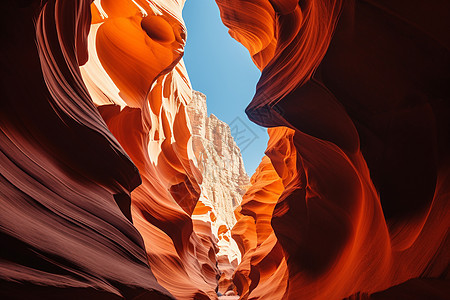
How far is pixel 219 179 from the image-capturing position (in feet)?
88.7

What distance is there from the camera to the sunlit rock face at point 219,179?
15.7 metres

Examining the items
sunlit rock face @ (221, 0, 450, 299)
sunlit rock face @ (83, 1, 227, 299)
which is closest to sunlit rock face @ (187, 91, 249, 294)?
sunlit rock face @ (83, 1, 227, 299)

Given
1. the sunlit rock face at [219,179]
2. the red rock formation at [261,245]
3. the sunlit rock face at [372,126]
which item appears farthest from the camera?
the sunlit rock face at [219,179]

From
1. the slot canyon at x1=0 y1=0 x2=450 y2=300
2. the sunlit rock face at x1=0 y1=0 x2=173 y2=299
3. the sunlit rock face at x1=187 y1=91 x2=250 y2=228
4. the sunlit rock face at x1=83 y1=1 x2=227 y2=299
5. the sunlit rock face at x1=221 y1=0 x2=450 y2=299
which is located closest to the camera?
the sunlit rock face at x1=0 y1=0 x2=173 y2=299

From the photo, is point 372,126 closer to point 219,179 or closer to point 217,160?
point 219,179

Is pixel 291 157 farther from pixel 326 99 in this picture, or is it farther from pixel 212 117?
pixel 212 117

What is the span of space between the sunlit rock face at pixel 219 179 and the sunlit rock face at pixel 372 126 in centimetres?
974

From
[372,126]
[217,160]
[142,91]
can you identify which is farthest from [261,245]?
[217,160]

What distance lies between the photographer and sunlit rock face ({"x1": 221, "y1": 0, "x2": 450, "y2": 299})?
2.02m

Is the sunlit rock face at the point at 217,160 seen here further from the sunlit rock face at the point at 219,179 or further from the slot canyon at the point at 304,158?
the slot canyon at the point at 304,158

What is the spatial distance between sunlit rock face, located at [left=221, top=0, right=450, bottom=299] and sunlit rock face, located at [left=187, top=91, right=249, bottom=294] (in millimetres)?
9740

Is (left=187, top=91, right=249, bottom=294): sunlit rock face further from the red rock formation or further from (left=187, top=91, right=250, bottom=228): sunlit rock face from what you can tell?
the red rock formation

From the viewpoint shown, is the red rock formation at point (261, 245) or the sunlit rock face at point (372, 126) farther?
the red rock formation at point (261, 245)

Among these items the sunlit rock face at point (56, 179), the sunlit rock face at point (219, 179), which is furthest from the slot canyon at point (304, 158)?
the sunlit rock face at point (219, 179)
